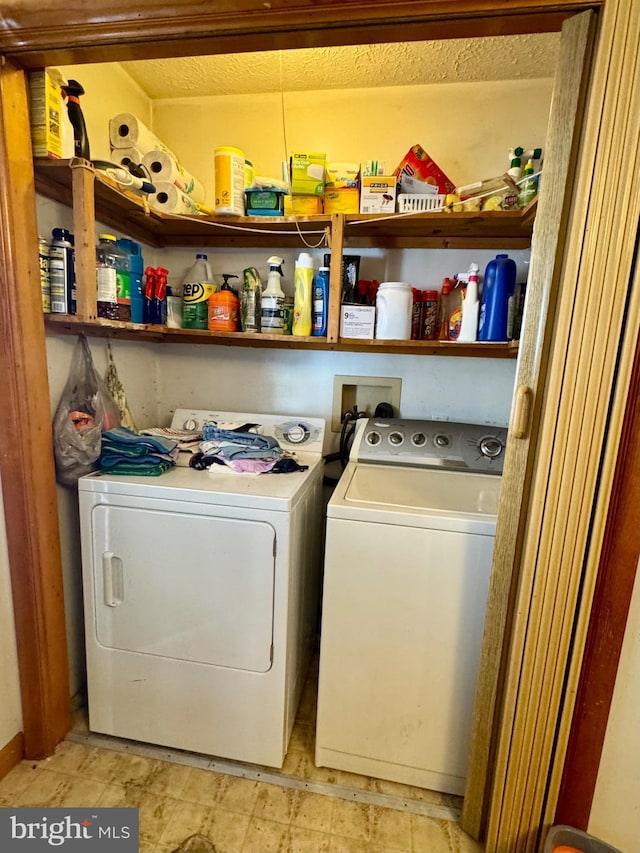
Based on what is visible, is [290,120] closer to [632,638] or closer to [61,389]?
[61,389]

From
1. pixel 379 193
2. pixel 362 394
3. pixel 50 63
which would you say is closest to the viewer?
pixel 50 63

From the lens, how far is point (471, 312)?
145cm

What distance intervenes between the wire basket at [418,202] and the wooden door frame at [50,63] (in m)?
0.51

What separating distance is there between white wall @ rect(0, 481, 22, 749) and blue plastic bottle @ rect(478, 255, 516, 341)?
1686mm

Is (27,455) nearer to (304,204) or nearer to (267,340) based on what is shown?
(267,340)

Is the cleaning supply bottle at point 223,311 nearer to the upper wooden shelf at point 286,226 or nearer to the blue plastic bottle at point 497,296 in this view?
the upper wooden shelf at point 286,226

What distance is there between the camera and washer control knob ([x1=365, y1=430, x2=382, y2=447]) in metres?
1.65

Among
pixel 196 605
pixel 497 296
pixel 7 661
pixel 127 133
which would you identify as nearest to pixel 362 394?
pixel 497 296

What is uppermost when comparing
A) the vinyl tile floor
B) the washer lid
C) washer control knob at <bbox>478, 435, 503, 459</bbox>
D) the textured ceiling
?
the textured ceiling

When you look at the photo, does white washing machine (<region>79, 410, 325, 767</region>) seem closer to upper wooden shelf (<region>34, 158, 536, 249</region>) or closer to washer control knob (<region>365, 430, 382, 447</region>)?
washer control knob (<region>365, 430, 382, 447</region>)

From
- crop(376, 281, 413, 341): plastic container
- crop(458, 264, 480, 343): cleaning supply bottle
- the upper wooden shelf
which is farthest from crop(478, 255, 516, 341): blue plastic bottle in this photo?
crop(376, 281, 413, 341): plastic container

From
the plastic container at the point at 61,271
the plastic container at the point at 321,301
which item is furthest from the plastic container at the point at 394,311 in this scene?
the plastic container at the point at 61,271

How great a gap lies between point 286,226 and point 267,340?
17.1 inches

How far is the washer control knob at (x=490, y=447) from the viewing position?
62.1 inches
